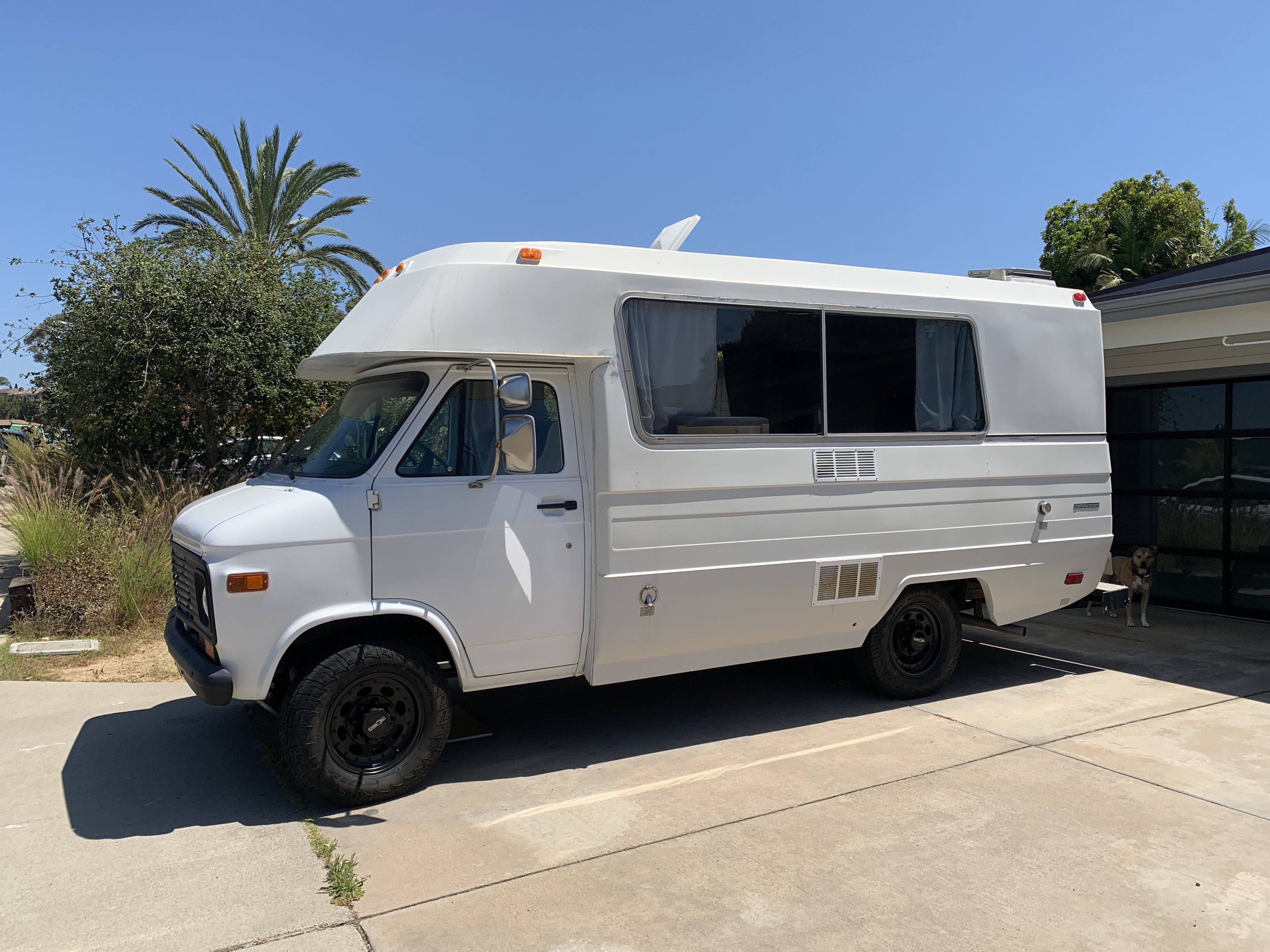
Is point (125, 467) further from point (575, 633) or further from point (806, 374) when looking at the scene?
point (806, 374)

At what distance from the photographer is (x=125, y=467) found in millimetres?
10781

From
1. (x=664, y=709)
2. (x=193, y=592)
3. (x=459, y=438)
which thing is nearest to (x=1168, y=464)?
(x=664, y=709)

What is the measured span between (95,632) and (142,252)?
438cm

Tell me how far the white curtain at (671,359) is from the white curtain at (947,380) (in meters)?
1.69

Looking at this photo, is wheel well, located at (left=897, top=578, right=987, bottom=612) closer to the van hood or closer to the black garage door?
the black garage door

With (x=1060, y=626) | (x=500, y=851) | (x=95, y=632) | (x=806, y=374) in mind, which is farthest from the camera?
(x=1060, y=626)

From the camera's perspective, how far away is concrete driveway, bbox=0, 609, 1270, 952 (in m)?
3.90

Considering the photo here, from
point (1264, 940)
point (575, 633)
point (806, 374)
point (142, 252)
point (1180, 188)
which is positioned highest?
point (1180, 188)

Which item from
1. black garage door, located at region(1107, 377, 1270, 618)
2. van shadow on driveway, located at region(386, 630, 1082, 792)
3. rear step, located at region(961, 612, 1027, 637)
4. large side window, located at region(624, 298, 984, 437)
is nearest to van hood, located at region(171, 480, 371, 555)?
van shadow on driveway, located at region(386, 630, 1082, 792)

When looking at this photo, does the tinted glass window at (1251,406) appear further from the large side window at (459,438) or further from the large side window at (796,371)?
the large side window at (459,438)

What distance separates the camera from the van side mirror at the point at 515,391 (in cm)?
516

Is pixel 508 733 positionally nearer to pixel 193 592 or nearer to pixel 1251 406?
pixel 193 592

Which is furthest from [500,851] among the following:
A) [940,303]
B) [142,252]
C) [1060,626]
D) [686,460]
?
[142,252]

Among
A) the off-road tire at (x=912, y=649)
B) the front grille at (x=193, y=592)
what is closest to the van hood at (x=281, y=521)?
the front grille at (x=193, y=592)
